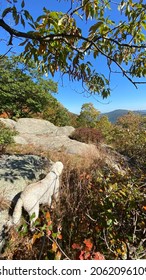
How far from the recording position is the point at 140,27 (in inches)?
79.8

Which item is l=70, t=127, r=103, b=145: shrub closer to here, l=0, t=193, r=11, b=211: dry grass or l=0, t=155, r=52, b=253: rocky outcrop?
l=0, t=155, r=52, b=253: rocky outcrop

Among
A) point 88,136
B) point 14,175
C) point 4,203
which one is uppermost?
point 88,136

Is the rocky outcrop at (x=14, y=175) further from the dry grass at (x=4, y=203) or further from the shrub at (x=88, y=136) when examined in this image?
the shrub at (x=88, y=136)

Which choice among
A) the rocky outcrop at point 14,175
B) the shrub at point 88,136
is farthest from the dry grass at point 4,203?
the shrub at point 88,136

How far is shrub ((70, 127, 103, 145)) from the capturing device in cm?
1134

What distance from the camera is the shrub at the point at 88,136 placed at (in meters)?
11.3

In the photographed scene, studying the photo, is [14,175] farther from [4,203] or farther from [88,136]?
[88,136]

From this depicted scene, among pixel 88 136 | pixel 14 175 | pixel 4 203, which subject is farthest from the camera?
pixel 88 136

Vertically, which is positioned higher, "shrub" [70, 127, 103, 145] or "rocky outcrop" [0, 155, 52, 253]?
"shrub" [70, 127, 103, 145]

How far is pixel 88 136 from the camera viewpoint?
11672 mm

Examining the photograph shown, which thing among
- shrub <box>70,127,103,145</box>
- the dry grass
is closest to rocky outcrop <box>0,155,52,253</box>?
the dry grass

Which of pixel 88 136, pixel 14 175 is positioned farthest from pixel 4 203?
pixel 88 136
